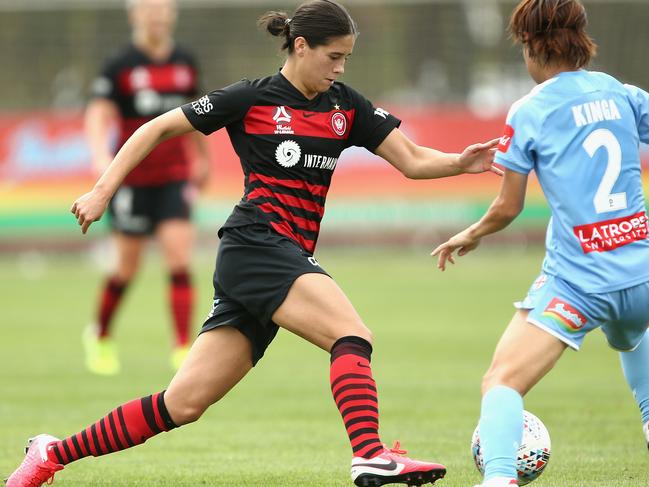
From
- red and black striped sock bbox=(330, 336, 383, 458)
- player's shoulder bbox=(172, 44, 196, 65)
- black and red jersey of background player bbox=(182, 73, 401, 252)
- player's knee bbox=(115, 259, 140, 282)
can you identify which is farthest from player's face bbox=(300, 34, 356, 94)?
player's shoulder bbox=(172, 44, 196, 65)

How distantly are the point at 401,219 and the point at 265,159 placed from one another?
1737 cm

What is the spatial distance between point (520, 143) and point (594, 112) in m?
0.32

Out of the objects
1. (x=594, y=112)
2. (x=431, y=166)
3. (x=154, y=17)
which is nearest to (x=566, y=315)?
(x=594, y=112)

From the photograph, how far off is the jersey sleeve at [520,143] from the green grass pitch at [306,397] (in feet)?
5.51

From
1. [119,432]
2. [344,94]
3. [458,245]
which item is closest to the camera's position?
[458,245]

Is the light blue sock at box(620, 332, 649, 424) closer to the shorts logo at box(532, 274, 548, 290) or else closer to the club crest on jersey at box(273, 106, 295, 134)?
the shorts logo at box(532, 274, 548, 290)

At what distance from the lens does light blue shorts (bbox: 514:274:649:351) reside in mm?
4742

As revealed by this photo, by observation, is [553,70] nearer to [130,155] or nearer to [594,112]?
[594,112]

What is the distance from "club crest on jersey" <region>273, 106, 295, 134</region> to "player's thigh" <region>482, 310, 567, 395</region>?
1402mm

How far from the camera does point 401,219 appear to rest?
2269 centimetres

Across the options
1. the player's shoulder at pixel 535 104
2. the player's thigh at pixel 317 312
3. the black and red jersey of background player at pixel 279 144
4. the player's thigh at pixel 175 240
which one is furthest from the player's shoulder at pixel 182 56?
the player's shoulder at pixel 535 104

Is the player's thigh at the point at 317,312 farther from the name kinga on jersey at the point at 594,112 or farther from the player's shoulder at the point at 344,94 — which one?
the name kinga on jersey at the point at 594,112

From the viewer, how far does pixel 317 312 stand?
16.8 ft

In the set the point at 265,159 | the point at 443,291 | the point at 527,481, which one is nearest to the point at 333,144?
the point at 265,159
